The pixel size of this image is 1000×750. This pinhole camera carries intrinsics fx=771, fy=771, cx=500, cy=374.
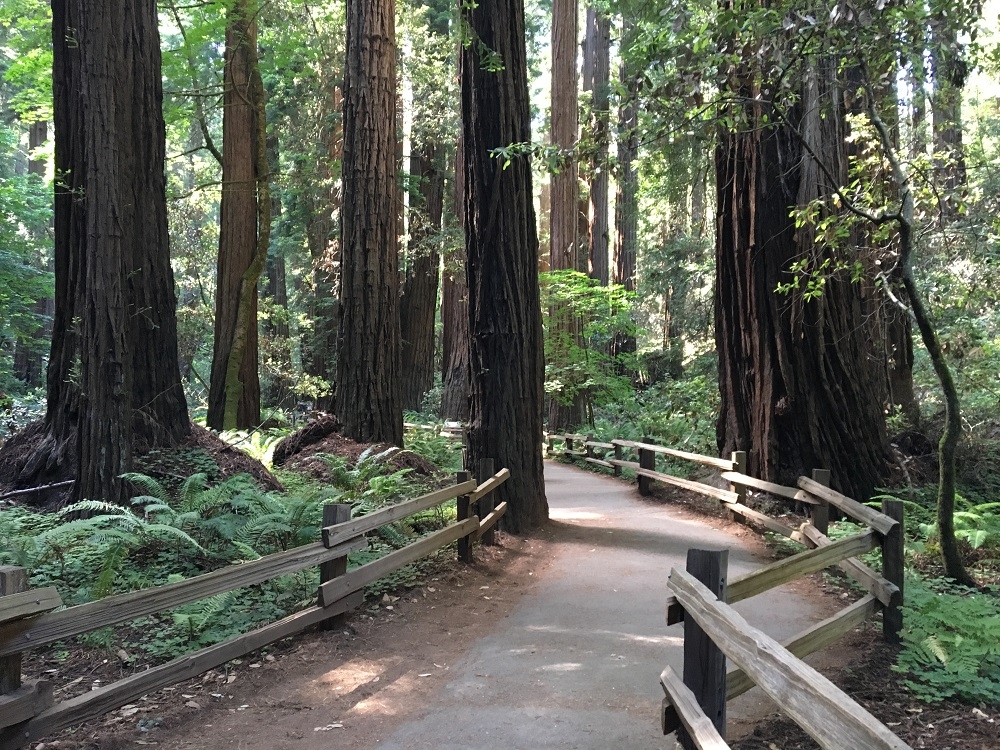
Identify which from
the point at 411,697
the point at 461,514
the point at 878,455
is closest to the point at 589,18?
the point at 878,455

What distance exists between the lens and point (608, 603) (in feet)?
23.6

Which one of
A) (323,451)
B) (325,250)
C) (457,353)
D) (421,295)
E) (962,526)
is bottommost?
(962,526)

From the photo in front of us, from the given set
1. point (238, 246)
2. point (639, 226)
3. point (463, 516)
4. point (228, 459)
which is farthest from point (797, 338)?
point (639, 226)

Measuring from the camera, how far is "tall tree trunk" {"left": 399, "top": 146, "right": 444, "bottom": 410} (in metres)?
24.0

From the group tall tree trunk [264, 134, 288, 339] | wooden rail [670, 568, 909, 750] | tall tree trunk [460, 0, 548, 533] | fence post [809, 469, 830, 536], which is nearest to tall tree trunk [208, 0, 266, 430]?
tall tree trunk [264, 134, 288, 339]

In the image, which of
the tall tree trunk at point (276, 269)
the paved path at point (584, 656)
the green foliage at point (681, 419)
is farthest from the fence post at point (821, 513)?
the tall tree trunk at point (276, 269)

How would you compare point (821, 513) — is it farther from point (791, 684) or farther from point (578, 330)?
point (578, 330)

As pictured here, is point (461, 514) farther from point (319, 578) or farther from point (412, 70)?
point (412, 70)

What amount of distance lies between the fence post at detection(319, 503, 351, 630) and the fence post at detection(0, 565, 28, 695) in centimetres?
255

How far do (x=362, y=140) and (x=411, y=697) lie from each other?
10088mm

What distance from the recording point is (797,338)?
34.1 ft

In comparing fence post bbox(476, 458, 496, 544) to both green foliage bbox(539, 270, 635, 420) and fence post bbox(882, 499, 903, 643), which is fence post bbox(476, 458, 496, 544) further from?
green foliage bbox(539, 270, 635, 420)

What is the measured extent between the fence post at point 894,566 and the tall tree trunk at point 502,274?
5.00 metres

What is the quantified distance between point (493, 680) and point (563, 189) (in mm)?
19063
